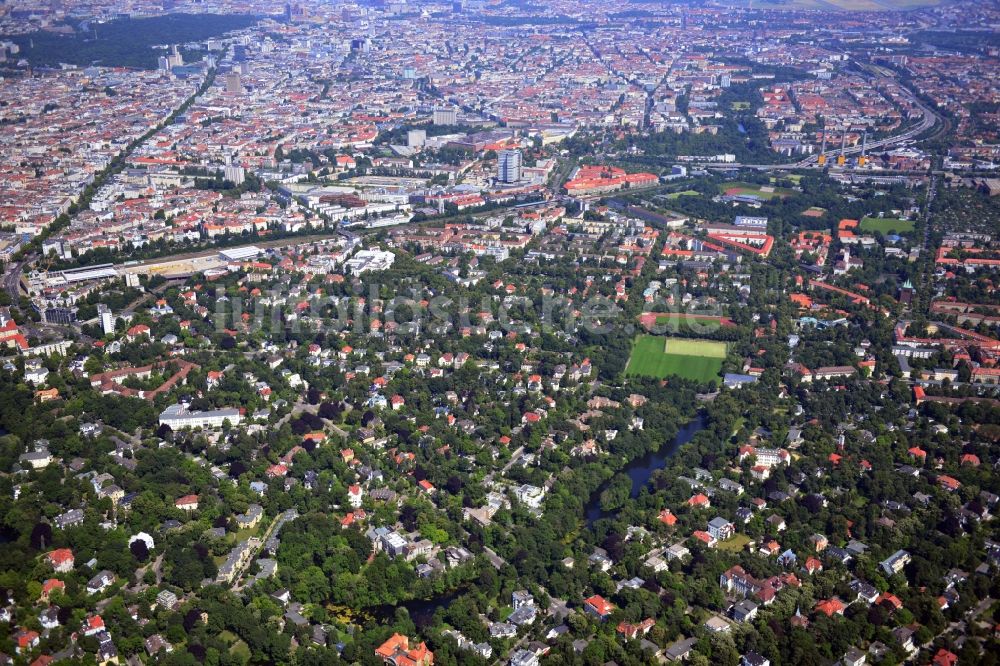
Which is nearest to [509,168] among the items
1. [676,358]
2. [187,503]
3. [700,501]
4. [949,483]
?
[676,358]

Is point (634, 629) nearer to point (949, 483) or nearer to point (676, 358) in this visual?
point (949, 483)

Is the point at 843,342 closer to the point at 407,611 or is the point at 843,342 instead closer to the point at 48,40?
the point at 407,611

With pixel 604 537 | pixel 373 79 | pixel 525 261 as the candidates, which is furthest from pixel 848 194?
pixel 373 79

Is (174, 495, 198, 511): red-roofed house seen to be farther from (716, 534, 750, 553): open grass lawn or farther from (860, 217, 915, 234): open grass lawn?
→ (860, 217, 915, 234): open grass lawn

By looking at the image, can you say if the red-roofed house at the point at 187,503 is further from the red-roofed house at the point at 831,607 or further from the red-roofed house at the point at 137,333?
the red-roofed house at the point at 831,607

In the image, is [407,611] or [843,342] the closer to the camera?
[407,611]

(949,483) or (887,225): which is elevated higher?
(949,483)
